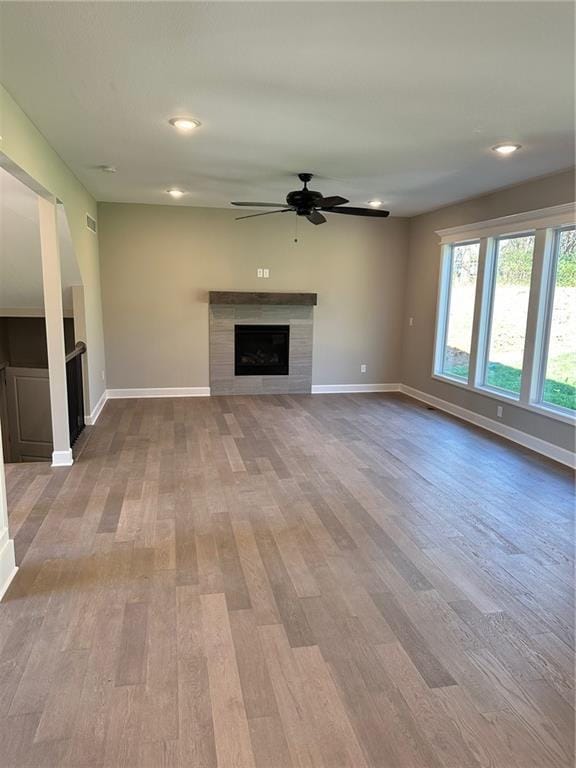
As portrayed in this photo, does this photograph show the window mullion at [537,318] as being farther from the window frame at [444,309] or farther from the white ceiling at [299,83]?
the window frame at [444,309]

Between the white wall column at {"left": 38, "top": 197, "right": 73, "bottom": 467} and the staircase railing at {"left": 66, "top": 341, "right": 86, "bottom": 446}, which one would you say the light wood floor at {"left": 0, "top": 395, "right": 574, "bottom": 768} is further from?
the staircase railing at {"left": 66, "top": 341, "right": 86, "bottom": 446}

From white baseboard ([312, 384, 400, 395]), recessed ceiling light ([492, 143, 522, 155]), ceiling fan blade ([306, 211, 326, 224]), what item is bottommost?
white baseboard ([312, 384, 400, 395])

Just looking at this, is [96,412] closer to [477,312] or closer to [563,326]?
[477,312]

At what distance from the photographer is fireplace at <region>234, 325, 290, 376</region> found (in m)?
7.16

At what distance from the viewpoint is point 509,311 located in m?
5.37

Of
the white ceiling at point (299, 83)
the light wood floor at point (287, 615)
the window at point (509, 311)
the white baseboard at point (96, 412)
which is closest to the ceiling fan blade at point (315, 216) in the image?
the white ceiling at point (299, 83)

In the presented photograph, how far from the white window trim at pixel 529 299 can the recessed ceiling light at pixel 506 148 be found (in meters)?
0.98

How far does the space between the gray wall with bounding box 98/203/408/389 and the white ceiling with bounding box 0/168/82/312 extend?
1.13 m

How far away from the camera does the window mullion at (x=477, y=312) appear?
5676 millimetres

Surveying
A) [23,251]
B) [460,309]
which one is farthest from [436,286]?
[23,251]

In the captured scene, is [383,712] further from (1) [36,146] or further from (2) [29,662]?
(1) [36,146]

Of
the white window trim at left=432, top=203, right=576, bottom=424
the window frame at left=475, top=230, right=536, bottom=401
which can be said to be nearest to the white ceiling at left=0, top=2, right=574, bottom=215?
the white window trim at left=432, top=203, right=576, bottom=424

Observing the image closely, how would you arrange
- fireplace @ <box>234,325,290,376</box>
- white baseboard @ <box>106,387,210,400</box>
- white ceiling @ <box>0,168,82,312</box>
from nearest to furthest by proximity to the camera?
1. white ceiling @ <box>0,168,82,312</box>
2. white baseboard @ <box>106,387,210,400</box>
3. fireplace @ <box>234,325,290,376</box>

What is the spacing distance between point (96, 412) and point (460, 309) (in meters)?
4.70
